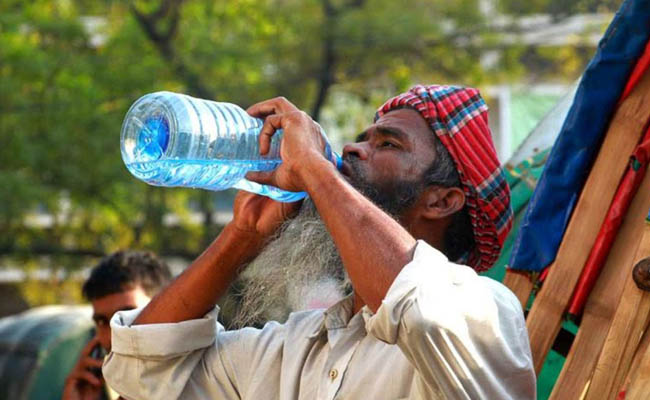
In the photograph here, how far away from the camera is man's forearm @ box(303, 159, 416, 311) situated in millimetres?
2447

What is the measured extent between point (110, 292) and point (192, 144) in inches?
78.1

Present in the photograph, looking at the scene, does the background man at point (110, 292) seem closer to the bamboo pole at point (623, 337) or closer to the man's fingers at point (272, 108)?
the man's fingers at point (272, 108)

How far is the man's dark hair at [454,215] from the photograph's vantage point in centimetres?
321

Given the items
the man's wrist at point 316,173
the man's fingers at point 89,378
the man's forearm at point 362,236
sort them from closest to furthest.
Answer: the man's forearm at point 362,236, the man's wrist at point 316,173, the man's fingers at point 89,378

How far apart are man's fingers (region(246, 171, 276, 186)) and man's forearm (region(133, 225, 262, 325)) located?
0.28 m

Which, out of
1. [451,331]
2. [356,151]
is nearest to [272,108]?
[356,151]

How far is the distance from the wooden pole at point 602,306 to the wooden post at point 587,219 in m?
0.07

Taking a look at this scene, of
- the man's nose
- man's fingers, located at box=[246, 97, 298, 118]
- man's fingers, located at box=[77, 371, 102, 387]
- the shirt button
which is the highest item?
man's fingers, located at box=[246, 97, 298, 118]

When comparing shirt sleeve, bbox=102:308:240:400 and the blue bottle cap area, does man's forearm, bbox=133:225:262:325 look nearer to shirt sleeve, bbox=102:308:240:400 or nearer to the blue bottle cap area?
shirt sleeve, bbox=102:308:240:400

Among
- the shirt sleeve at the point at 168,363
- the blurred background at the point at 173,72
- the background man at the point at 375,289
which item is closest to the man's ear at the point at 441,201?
the background man at the point at 375,289

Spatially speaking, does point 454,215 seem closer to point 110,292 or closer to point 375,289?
point 375,289

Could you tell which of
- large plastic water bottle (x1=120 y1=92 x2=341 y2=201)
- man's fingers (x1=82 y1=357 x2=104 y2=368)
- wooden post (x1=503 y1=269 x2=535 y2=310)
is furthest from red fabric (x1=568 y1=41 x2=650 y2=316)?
man's fingers (x1=82 y1=357 x2=104 y2=368)

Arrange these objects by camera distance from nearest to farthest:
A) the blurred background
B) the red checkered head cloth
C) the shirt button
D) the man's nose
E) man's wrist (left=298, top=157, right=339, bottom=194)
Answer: man's wrist (left=298, top=157, right=339, bottom=194) < the shirt button < the man's nose < the red checkered head cloth < the blurred background

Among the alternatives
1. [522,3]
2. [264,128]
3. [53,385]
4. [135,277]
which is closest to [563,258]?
[264,128]
